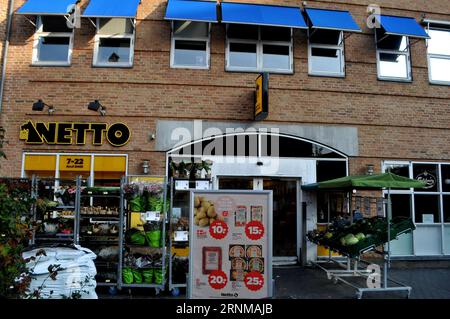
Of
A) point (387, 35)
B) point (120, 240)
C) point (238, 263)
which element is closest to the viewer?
point (238, 263)

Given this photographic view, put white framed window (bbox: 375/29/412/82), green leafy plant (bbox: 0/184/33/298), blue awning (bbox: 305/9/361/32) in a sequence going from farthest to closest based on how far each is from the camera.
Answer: white framed window (bbox: 375/29/412/82), blue awning (bbox: 305/9/361/32), green leafy plant (bbox: 0/184/33/298)

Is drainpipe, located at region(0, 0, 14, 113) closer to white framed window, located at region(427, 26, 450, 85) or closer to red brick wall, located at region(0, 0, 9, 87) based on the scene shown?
red brick wall, located at region(0, 0, 9, 87)

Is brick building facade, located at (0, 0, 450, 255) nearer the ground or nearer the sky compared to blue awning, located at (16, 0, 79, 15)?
nearer the ground

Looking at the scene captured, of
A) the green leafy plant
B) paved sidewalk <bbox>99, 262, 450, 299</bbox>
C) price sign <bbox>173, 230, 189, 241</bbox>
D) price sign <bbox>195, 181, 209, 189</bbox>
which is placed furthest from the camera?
price sign <bbox>195, 181, 209, 189</bbox>

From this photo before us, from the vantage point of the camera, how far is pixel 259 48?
10750 mm

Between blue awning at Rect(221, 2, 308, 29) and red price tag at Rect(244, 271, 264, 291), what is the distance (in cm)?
691

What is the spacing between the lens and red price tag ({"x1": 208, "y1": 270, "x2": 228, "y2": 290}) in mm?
4820

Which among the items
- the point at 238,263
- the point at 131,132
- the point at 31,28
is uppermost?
the point at 31,28

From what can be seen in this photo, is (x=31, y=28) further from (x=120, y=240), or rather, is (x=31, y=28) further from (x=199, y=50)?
(x=120, y=240)

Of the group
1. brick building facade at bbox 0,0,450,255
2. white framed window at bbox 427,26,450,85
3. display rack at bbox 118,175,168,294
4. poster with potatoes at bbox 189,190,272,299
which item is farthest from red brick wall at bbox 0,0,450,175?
poster with potatoes at bbox 189,190,272,299

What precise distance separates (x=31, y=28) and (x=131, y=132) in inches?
147

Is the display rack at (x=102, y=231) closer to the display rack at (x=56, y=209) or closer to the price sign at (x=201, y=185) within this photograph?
the display rack at (x=56, y=209)

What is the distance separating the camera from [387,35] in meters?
10.9
